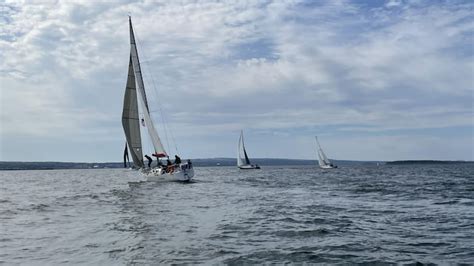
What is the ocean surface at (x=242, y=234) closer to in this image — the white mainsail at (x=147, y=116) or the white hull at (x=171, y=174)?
the white hull at (x=171, y=174)

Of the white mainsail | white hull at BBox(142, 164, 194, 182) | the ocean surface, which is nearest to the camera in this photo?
the ocean surface

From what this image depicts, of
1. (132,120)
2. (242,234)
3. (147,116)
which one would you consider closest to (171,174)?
(147,116)

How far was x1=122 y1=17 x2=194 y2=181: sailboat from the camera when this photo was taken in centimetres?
5484

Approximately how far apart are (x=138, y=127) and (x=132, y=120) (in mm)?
1124

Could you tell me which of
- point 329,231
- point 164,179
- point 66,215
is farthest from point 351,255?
point 164,179

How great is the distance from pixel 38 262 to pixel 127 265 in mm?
2747

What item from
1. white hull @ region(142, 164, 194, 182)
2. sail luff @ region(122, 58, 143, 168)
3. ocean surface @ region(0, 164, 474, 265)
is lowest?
ocean surface @ region(0, 164, 474, 265)

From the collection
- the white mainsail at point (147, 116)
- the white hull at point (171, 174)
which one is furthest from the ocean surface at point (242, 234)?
the white mainsail at point (147, 116)

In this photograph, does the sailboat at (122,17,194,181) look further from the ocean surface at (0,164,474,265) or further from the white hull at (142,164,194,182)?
the ocean surface at (0,164,474,265)

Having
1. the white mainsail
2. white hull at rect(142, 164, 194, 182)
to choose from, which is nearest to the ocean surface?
white hull at rect(142, 164, 194, 182)

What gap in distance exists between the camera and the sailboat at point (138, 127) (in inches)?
2159

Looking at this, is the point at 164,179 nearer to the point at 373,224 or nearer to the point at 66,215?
the point at 66,215

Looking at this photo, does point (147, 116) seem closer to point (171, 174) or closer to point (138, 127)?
point (138, 127)

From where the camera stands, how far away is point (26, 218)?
24875mm
